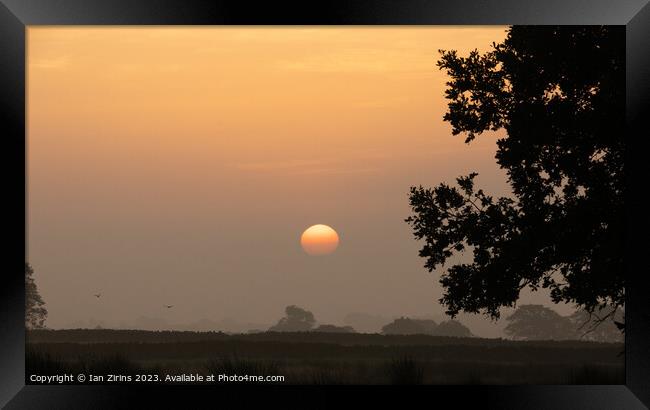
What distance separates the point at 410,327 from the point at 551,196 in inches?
101

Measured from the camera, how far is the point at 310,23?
6.92 m

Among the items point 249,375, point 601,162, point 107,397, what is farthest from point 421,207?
point 107,397

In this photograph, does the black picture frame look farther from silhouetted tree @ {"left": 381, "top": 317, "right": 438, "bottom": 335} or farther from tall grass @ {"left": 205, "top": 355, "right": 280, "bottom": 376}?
silhouetted tree @ {"left": 381, "top": 317, "right": 438, "bottom": 335}

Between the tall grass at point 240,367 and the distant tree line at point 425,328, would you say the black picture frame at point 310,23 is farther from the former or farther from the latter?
the distant tree line at point 425,328

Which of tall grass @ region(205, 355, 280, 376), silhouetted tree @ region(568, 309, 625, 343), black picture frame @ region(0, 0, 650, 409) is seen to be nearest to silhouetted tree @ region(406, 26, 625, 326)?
silhouetted tree @ region(568, 309, 625, 343)

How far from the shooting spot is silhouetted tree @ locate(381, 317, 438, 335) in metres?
12.5

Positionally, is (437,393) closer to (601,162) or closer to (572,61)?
(601,162)

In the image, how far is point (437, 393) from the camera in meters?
7.19

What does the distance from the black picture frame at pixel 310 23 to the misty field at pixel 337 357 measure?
3.25 meters

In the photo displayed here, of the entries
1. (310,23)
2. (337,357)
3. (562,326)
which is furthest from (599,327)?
(310,23)

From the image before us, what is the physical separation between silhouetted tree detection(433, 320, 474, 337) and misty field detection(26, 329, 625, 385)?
0.53ft

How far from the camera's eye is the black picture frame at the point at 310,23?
6844 millimetres

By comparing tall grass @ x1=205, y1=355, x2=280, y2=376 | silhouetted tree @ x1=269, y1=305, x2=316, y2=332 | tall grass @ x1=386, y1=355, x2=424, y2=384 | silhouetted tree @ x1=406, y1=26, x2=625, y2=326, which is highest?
silhouetted tree @ x1=406, y1=26, x2=625, y2=326

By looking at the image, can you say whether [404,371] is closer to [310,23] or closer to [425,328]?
[425,328]
